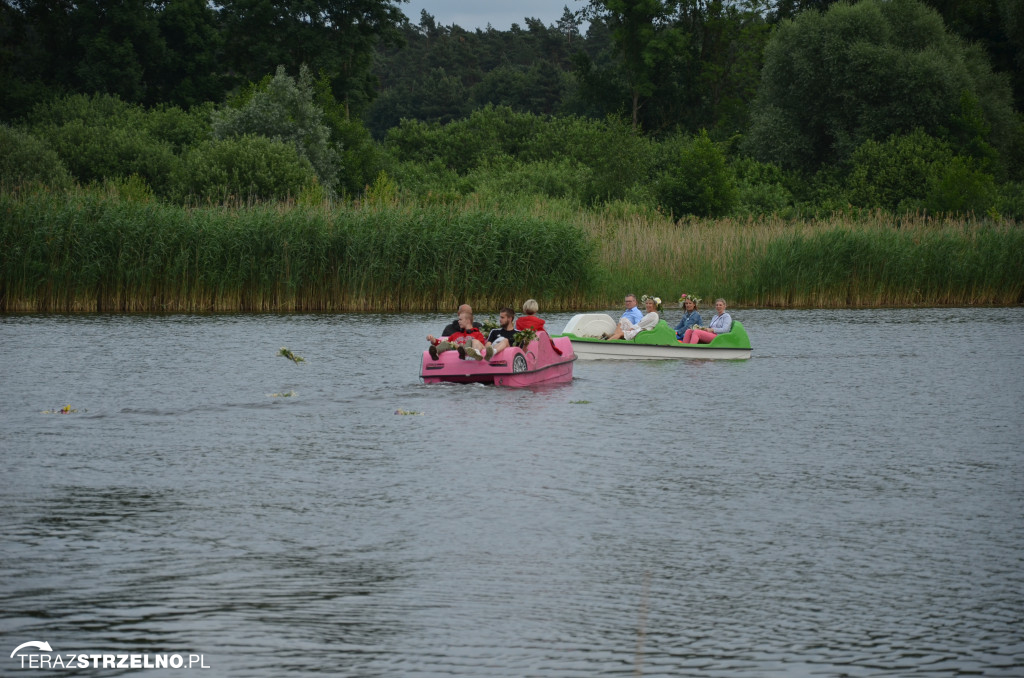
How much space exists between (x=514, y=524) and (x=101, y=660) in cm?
353

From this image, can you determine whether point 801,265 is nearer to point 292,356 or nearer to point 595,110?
point 292,356

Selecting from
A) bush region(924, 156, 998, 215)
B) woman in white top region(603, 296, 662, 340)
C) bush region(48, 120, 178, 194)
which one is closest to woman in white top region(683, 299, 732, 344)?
woman in white top region(603, 296, 662, 340)

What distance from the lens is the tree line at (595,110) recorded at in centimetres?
4947

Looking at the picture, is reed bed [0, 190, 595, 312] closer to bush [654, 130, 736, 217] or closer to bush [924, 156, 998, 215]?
bush [654, 130, 736, 217]

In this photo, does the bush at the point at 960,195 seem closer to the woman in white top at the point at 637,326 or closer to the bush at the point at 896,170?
the bush at the point at 896,170

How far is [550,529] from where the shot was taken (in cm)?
911

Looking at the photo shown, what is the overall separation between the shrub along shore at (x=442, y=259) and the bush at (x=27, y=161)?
10689 mm

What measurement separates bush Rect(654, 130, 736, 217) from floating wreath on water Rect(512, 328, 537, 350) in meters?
31.1

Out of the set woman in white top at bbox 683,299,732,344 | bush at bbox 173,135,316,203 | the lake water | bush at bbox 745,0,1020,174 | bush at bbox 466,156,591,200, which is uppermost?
bush at bbox 745,0,1020,174

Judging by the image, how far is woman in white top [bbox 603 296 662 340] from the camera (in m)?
21.4

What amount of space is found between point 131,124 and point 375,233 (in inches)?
1148

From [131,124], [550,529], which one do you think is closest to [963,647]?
[550,529]

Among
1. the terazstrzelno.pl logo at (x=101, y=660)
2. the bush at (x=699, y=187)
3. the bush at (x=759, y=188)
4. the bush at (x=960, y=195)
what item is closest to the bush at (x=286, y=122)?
the bush at (x=699, y=187)

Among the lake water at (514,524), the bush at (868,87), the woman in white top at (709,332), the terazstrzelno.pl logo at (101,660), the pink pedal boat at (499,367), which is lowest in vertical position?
the terazstrzelno.pl logo at (101,660)
